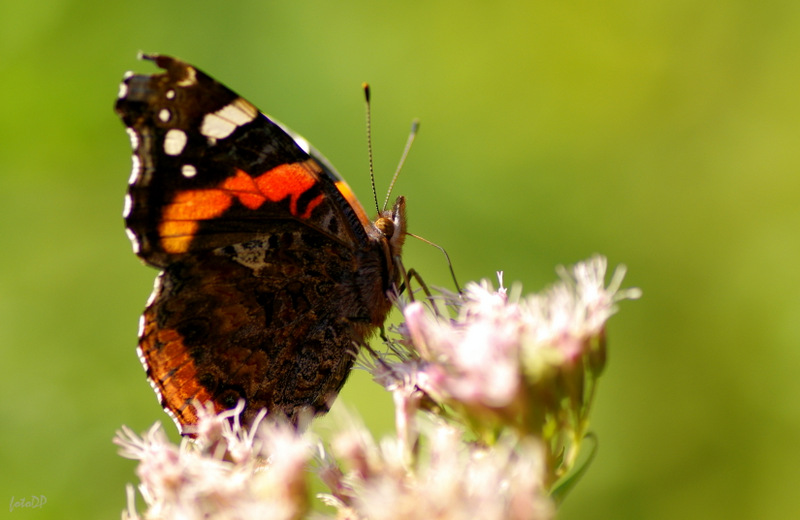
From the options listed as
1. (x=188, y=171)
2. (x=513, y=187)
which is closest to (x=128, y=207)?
(x=188, y=171)

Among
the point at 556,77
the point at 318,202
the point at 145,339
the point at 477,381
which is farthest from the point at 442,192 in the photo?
the point at 477,381

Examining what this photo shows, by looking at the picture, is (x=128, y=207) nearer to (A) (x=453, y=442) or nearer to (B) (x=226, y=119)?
(B) (x=226, y=119)

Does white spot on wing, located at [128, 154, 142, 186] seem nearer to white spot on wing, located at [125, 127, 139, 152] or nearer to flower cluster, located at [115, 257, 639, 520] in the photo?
white spot on wing, located at [125, 127, 139, 152]

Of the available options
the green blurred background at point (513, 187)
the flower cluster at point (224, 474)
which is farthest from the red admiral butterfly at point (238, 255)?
the green blurred background at point (513, 187)

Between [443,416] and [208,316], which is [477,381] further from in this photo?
[208,316]

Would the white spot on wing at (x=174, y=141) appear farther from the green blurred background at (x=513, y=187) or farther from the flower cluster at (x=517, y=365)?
the green blurred background at (x=513, y=187)

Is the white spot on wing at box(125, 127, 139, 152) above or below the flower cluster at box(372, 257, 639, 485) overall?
above

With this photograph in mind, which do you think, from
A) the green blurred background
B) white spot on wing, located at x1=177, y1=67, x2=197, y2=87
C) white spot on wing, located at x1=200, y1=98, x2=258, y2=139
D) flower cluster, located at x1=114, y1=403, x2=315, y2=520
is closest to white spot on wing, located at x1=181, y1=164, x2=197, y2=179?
white spot on wing, located at x1=200, y1=98, x2=258, y2=139
